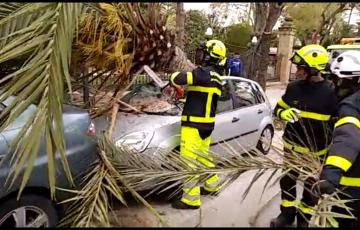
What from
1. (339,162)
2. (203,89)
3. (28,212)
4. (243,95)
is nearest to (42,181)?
(28,212)

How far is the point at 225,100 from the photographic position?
5.68 meters

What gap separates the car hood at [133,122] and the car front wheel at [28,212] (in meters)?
0.74

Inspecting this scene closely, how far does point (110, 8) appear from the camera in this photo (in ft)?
8.55

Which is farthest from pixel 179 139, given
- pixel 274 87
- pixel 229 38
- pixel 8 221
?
pixel 229 38

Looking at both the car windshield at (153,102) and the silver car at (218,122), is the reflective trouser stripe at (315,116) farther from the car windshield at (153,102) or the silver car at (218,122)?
the car windshield at (153,102)

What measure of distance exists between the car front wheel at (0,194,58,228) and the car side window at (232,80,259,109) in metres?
3.22

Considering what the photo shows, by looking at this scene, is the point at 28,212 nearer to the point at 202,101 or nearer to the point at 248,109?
the point at 202,101

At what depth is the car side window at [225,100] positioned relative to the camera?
5.56m

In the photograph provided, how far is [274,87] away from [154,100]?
36.1 ft

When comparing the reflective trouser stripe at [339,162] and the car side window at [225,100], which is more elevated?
the reflective trouser stripe at [339,162]

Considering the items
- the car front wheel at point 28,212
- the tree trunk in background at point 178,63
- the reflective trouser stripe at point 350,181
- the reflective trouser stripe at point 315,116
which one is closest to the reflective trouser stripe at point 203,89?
the tree trunk in background at point 178,63

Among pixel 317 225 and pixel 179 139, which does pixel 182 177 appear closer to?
pixel 317 225

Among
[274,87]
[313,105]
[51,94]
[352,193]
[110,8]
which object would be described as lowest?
[274,87]

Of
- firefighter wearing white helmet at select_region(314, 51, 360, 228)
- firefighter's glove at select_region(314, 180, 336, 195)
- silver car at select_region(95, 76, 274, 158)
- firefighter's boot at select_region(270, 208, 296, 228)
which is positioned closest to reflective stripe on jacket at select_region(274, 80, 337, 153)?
silver car at select_region(95, 76, 274, 158)
